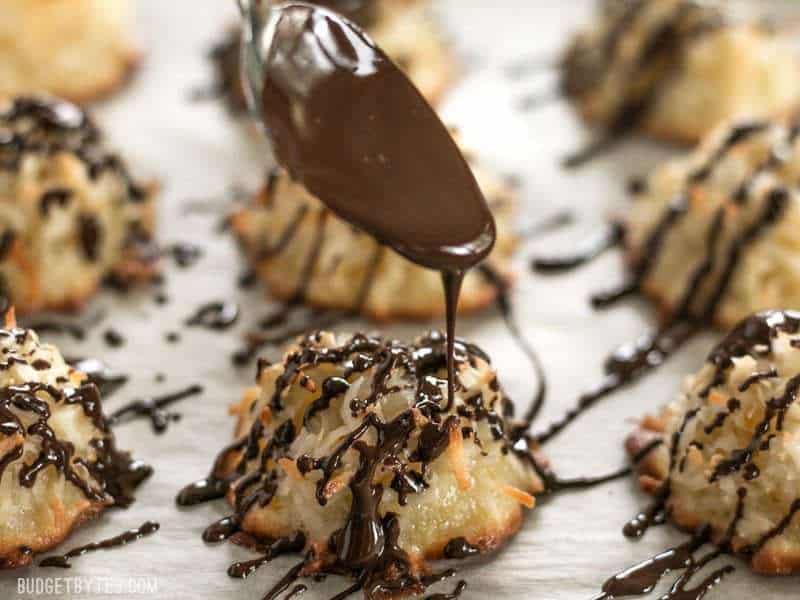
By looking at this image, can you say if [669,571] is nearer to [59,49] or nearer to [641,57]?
[641,57]

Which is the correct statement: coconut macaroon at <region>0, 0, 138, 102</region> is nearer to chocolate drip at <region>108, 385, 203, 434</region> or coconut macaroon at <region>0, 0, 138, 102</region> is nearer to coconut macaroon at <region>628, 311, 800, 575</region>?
chocolate drip at <region>108, 385, 203, 434</region>

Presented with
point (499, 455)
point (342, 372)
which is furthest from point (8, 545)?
point (499, 455)

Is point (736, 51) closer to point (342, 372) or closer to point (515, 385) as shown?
point (515, 385)

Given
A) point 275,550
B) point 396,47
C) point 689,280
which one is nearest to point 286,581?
point 275,550

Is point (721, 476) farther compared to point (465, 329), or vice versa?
point (465, 329)

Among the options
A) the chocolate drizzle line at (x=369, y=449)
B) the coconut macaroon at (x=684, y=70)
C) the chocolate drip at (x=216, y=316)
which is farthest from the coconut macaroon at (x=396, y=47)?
the chocolate drizzle line at (x=369, y=449)

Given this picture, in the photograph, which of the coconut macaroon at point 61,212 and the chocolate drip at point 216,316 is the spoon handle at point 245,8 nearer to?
the coconut macaroon at point 61,212

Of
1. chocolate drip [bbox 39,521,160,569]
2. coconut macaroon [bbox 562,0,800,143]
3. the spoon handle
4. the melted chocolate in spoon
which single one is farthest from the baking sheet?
the spoon handle
